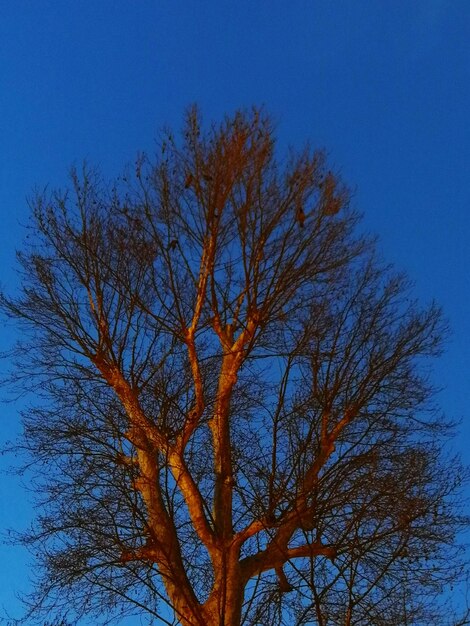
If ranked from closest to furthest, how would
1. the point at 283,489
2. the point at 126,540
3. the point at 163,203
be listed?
the point at 283,489
the point at 126,540
the point at 163,203

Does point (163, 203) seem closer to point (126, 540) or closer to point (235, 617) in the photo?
point (126, 540)

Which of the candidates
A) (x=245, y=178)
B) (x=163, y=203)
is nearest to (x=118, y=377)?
(x=163, y=203)

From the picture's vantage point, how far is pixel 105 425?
338 inches

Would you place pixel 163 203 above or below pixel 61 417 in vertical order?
above

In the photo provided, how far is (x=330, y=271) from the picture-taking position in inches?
398

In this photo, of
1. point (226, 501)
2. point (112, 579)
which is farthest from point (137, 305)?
point (112, 579)

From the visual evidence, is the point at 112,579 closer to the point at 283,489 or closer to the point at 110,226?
the point at 283,489

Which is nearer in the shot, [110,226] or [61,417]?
[61,417]

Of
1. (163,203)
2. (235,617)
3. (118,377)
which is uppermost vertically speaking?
(163,203)

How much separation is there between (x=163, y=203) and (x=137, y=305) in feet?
3.97

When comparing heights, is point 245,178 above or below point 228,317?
above

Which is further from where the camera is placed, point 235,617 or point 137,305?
point 137,305

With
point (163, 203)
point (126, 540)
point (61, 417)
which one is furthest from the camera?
point (163, 203)

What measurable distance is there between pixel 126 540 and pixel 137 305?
2.57 metres
